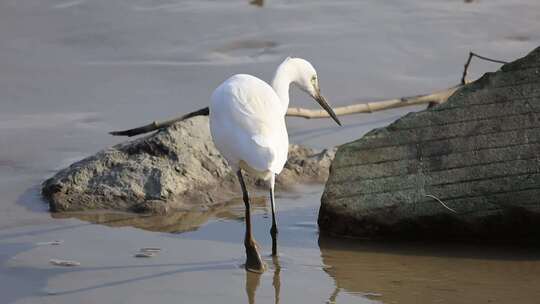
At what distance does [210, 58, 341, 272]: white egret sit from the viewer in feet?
17.7

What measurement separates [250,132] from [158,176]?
37.1 inches

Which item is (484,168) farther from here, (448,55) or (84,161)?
(448,55)

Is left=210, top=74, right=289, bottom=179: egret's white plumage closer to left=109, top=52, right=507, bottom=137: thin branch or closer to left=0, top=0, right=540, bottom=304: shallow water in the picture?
left=0, top=0, right=540, bottom=304: shallow water

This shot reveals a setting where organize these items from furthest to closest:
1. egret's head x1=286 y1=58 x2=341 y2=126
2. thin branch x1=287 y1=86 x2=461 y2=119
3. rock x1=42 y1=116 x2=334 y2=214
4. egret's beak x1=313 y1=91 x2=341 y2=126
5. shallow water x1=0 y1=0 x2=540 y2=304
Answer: thin branch x1=287 y1=86 x2=461 y2=119
egret's beak x1=313 y1=91 x2=341 y2=126
egret's head x1=286 y1=58 x2=341 y2=126
rock x1=42 y1=116 x2=334 y2=214
shallow water x1=0 y1=0 x2=540 y2=304

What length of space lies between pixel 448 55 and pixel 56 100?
3051 mm

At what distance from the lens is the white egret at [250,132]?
5.39 meters

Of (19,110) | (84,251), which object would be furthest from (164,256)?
(19,110)

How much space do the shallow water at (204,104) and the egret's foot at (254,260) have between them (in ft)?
0.16

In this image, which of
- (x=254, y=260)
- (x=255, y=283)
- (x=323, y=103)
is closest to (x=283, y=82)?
(x=323, y=103)

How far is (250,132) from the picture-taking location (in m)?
5.53

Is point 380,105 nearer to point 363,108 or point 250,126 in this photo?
point 363,108

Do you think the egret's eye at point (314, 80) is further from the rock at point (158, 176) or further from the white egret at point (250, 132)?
the white egret at point (250, 132)

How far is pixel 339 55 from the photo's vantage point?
8836mm

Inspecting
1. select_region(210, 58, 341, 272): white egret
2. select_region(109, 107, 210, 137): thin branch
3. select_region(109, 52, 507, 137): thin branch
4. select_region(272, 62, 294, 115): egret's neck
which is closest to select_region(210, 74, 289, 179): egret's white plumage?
select_region(210, 58, 341, 272): white egret
